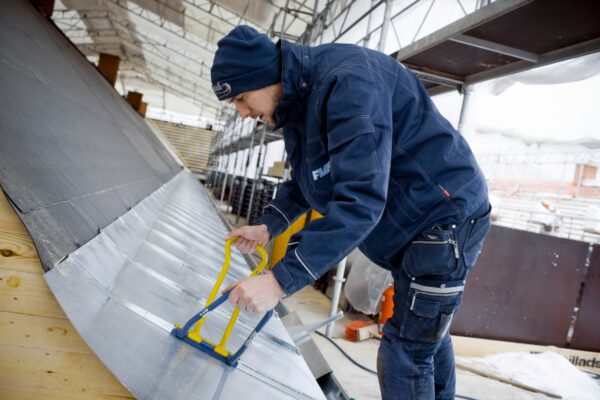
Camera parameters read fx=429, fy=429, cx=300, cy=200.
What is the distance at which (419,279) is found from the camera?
1686mm

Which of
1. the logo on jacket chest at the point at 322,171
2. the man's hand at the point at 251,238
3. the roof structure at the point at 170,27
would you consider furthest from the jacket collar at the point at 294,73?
the roof structure at the point at 170,27

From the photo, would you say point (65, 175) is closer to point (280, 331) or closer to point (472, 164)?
point (280, 331)

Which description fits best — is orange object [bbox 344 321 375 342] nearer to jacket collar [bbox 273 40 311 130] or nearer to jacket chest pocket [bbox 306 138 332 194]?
jacket chest pocket [bbox 306 138 332 194]

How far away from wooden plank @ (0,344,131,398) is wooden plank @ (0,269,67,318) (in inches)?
3.0

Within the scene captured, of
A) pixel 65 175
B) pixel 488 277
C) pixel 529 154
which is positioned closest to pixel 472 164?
pixel 65 175

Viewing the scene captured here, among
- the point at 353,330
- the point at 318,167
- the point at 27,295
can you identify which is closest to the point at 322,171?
the point at 318,167

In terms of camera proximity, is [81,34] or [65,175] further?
[81,34]

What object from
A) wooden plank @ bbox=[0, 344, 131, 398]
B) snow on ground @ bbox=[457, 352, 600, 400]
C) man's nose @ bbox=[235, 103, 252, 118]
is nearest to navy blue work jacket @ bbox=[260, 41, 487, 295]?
man's nose @ bbox=[235, 103, 252, 118]

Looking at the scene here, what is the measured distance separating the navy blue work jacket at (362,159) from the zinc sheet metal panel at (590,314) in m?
4.39

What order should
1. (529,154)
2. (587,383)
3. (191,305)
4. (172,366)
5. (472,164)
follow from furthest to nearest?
1. (529,154)
2. (587,383)
3. (472,164)
4. (191,305)
5. (172,366)

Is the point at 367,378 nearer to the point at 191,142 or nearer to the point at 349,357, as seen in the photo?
the point at 349,357

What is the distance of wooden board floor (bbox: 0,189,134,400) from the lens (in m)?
0.76

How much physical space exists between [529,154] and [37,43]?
947 inches

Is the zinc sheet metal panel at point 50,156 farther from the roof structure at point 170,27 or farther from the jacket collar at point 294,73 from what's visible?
the roof structure at point 170,27
